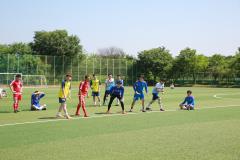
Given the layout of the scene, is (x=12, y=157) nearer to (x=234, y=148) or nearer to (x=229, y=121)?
(x=234, y=148)

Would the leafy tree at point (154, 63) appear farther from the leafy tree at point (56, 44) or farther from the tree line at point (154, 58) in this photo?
the leafy tree at point (56, 44)

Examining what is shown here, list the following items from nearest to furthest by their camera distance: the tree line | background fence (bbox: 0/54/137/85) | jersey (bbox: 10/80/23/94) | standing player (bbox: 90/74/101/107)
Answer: jersey (bbox: 10/80/23/94)
standing player (bbox: 90/74/101/107)
background fence (bbox: 0/54/137/85)
the tree line

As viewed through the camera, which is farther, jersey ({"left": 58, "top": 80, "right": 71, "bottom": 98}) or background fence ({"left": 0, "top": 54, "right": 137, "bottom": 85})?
background fence ({"left": 0, "top": 54, "right": 137, "bottom": 85})

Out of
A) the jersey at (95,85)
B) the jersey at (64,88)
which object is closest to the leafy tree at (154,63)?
the jersey at (95,85)

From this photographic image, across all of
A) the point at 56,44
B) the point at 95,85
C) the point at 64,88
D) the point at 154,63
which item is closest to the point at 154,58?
the point at 154,63

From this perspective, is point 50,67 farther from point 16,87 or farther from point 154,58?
point 16,87

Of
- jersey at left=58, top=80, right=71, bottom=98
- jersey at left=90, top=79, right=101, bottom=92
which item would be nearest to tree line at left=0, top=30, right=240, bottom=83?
jersey at left=90, top=79, right=101, bottom=92

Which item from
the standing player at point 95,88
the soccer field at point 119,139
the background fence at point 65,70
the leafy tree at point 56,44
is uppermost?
the leafy tree at point 56,44

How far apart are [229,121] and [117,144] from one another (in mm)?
6647

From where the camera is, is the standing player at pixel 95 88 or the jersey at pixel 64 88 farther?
the standing player at pixel 95 88

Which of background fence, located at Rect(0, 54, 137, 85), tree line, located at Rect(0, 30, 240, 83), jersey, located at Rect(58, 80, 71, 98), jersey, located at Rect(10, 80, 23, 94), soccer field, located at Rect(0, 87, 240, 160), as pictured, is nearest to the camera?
soccer field, located at Rect(0, 87, 240, 160)

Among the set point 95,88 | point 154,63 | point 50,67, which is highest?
point 154,63

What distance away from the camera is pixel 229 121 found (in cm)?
1482

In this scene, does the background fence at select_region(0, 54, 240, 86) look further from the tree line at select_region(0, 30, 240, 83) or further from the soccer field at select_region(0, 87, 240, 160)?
the soccer field at select_region(0, 87, 240, 160)
